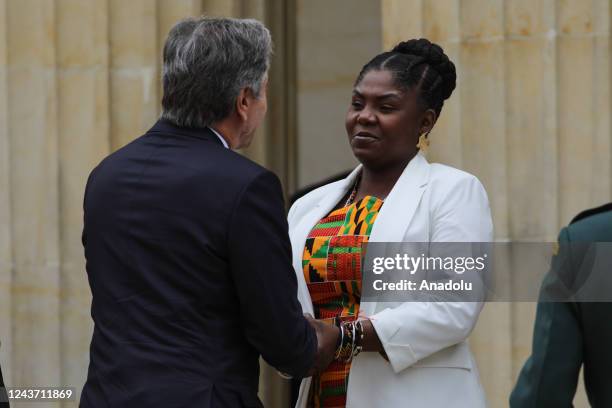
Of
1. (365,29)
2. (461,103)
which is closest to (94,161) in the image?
(461,103)

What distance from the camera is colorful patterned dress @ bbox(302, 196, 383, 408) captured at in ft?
13.4

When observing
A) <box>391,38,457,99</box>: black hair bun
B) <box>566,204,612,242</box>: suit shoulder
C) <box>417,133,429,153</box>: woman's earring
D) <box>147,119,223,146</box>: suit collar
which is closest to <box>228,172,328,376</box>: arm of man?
<box>147,119,223,146</box>: suit collar

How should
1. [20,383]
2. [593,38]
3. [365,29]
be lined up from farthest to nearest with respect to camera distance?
[365,29] → [20,383] → [593,38]

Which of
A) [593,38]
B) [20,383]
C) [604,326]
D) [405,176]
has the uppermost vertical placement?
[593,38]

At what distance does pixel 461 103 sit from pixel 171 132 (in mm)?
2463

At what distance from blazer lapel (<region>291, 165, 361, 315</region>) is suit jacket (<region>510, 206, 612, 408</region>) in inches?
39.6

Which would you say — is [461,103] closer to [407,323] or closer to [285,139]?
[285,139]

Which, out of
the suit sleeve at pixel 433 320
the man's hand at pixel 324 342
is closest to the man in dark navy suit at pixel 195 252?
the man's hand at pixel 324 342

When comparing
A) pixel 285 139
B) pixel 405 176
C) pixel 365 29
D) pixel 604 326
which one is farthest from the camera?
pixel 365 29

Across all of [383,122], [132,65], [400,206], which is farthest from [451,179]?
[132,65]

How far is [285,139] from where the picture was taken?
6898 millimetres

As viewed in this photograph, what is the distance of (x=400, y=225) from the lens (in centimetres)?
407

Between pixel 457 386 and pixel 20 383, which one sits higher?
pixel 457 386

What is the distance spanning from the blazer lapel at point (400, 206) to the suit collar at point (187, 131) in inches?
30.2
